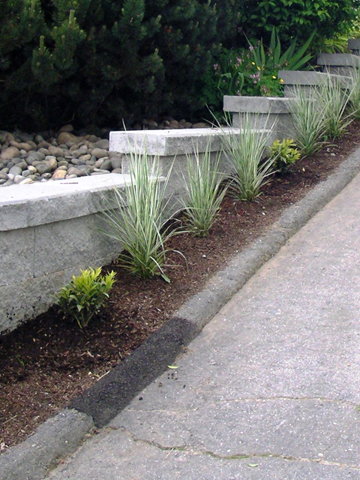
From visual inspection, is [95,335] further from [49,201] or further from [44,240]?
[49,201]

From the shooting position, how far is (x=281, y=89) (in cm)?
648

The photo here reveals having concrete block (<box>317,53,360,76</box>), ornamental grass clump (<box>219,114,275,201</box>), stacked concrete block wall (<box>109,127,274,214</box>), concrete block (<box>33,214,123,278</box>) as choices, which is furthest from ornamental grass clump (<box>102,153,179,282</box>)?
concrete block (<box>317,53,360,76</box>)

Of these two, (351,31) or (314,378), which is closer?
(314,378)

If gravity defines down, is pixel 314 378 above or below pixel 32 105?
below

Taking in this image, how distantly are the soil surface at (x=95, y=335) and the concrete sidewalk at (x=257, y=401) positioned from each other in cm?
24

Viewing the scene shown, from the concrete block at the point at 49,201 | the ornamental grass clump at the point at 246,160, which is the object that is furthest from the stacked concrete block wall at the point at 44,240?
the ornamental grass clump at the point at 246,160

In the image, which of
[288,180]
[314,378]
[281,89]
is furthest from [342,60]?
[314,378]

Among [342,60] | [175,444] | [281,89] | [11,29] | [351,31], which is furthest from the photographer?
[351,31]

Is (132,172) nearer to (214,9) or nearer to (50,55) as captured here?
(50,55)

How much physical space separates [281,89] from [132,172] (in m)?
3.26

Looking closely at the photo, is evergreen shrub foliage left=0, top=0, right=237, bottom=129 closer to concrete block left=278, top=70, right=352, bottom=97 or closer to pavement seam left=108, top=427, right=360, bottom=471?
concrete block left=278, top=70, right=352, bottom=97

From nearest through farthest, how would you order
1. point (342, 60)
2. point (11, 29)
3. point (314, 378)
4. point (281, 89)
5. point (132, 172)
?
point (314, 378)
point (132, 172)
point (11, 29)
point (281, 89)
point (342, 60)

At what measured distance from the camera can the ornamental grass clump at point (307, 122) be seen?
564 centimetres

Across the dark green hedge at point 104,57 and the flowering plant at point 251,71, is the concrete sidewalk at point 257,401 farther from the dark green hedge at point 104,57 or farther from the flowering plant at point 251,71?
the flowering plant at point 251,71
